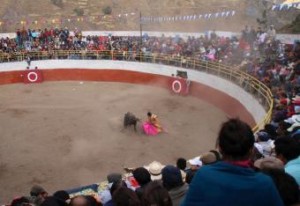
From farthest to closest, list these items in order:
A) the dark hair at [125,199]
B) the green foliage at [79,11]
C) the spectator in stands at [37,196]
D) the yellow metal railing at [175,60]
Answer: the green foliage at [79,11] < the yellow metal railing at [175,60] < the spectator in stands at [37,196] < the dark hair at [125,199]

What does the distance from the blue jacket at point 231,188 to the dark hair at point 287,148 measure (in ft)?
6.97

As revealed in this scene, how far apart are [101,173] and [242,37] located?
41.2ft

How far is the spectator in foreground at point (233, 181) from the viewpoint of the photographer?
2.49m

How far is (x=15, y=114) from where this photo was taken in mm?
18781

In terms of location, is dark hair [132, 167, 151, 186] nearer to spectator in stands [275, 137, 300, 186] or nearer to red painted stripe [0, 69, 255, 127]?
spectator in stands [275, 137, 300, 186]

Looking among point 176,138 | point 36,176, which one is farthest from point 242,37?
point 36,176

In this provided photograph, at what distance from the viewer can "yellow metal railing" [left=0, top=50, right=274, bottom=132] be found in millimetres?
15617

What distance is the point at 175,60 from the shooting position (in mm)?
22844

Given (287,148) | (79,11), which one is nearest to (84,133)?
(287,148)

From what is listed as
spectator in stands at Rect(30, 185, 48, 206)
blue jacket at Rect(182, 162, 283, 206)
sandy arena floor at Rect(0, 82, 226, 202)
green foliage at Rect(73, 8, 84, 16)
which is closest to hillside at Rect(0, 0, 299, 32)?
green foliage at Rect(73, 8, 84, 16)

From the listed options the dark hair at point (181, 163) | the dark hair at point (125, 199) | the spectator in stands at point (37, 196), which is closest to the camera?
the dark hair at point (125, 199)

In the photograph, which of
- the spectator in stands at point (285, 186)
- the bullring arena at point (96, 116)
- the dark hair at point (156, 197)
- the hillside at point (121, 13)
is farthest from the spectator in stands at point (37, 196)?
the hillside at point (121, 13)

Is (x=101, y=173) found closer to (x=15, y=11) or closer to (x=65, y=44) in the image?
(x=65, y=44)

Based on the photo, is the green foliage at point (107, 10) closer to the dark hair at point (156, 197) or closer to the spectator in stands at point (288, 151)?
the spectator in stands at point (288, 151)
